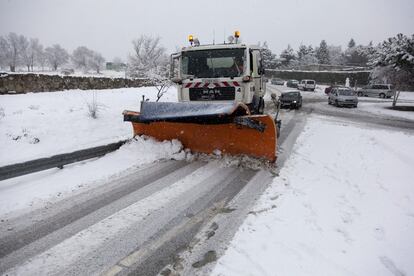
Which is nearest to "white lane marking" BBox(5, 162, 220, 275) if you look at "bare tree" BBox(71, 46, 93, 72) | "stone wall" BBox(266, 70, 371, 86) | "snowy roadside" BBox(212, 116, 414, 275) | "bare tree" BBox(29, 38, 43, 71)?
"snowy roadside" BBox(212, 116, 414, 275)

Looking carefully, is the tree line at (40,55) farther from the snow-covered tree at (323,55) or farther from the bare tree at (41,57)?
the snow-covered tree at (323,55)

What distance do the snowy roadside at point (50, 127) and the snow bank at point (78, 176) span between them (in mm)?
814

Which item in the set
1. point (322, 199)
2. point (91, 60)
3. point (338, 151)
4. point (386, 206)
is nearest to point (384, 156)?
point (338, 151)

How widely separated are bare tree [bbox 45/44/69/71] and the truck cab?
119 metres

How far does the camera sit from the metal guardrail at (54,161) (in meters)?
5.41

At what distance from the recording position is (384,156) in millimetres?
8789

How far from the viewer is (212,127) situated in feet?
23.4

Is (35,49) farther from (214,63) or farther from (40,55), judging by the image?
(214,63)

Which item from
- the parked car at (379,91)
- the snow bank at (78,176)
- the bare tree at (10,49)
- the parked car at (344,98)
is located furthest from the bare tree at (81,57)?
the snow bank at (78,176)

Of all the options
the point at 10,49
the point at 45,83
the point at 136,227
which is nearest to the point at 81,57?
the point at 10,49

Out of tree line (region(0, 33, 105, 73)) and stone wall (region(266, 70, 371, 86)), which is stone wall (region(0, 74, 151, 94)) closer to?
stone wall (region(266, 70, 371, 86))

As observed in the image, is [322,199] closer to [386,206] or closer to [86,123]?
[386,206]

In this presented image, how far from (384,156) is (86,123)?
968cm

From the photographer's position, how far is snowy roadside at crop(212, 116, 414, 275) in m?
3.45
